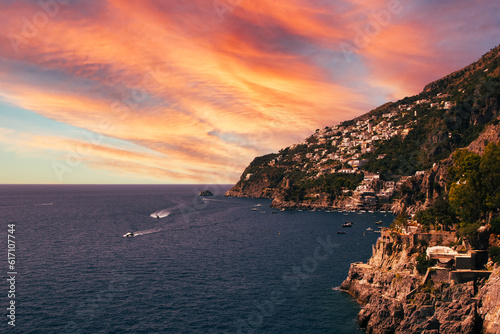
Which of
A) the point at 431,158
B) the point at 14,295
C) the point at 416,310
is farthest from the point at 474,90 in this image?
the point at 14,295

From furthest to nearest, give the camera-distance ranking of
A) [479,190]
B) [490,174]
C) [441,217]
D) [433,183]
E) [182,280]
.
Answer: [433,183]
[182,280]
[441,217]
[479,190]
[490,174]

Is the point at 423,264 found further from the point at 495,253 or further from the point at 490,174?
the point at 490,174

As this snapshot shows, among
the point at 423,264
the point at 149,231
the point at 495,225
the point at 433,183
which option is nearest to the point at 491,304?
the point at 423,264

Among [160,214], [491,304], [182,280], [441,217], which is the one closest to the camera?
[491,304]

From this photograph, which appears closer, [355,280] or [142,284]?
[355,280]

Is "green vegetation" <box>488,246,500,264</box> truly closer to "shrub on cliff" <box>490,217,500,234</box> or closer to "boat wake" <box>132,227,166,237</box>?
"shrub on cliff" <box>490,217,500,234</box>

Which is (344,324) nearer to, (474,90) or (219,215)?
(219,215)

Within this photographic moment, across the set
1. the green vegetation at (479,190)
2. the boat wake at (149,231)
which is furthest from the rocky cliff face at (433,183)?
the boat wake at (149,231)
